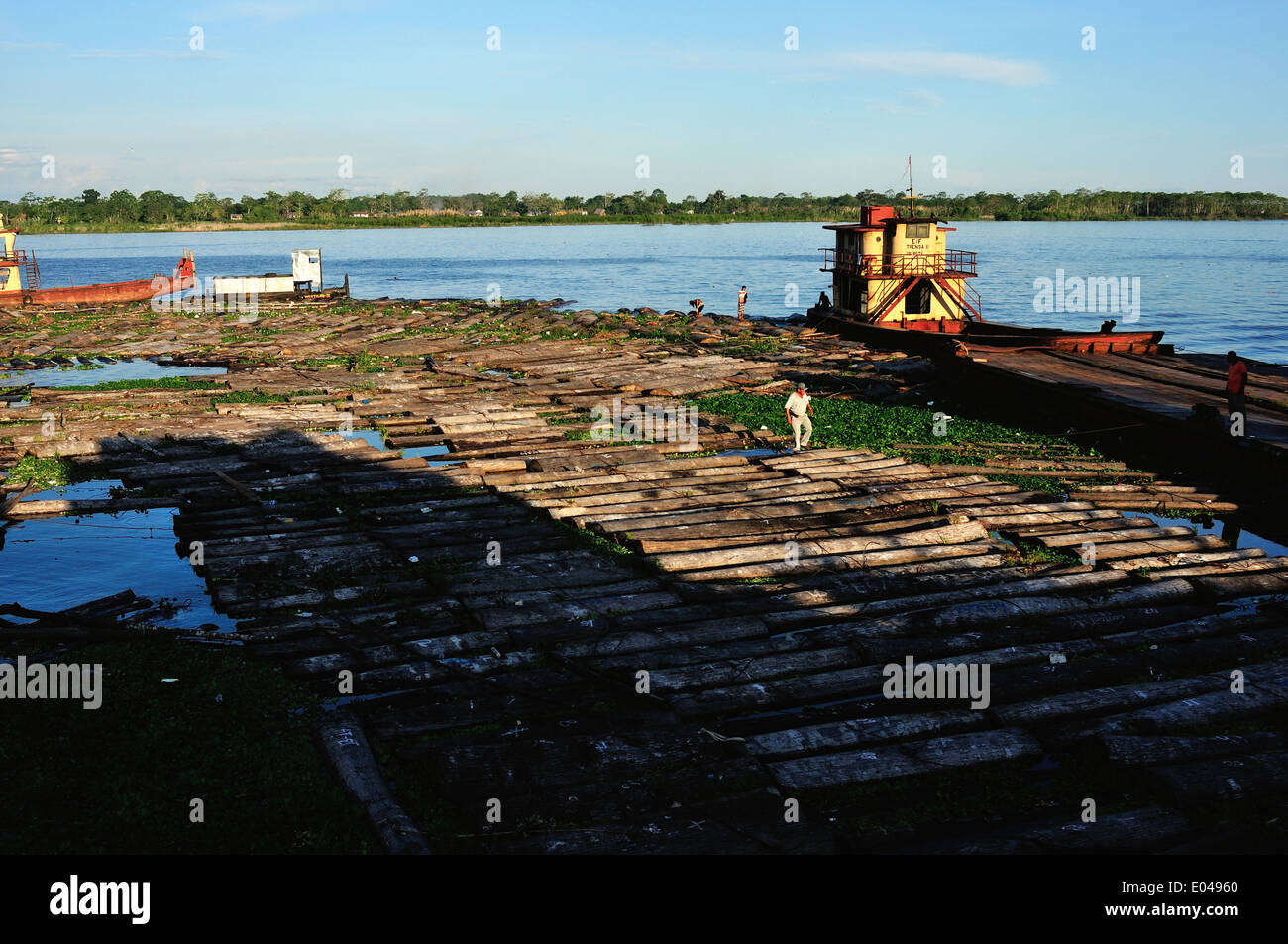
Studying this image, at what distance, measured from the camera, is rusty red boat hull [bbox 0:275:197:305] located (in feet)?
169

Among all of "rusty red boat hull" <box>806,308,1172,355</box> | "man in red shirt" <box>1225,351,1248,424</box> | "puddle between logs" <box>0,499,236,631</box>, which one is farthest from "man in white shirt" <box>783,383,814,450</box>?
"puddle between logs" <box>0,499,236,631</box>

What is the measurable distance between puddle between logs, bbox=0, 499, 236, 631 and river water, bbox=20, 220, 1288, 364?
4473 cm

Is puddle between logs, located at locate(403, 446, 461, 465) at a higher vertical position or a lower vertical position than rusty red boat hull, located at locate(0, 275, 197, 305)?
lower

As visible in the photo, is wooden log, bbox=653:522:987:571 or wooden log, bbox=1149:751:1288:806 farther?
wooden log, bbox=653:522:987:571

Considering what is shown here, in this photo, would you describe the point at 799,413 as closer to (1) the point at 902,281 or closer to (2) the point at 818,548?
(2) the point at 818,548

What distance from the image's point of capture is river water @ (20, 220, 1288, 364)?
60.7m

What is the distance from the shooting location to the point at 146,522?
1630cm

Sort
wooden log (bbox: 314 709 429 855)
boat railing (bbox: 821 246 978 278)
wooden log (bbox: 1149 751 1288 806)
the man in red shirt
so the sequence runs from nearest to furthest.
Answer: wooden log (bbox: 314 709 429 855)
wooden log (bbox: 1149 751 1288 806)
the man in red shirt
boat railing (bbox: 821 246 978 278)

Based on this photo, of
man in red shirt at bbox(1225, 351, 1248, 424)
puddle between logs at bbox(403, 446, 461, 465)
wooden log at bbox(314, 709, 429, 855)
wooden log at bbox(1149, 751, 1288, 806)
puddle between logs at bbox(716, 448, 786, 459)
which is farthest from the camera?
puddle between logs at bbox(403, 446, 461, 465)

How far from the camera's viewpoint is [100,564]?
569 inches

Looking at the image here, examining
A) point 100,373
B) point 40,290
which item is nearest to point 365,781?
point 100,373

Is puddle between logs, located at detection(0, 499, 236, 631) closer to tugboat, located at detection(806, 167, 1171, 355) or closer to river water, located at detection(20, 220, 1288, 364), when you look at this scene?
tugboat, located at detection(806, 167, 1171, 355)

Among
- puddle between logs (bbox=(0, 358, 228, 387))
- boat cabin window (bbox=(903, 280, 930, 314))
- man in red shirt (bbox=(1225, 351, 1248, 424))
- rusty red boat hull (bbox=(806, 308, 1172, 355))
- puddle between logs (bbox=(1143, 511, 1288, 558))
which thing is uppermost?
boat cabin window (bbox=(903, 280, 930, 314))

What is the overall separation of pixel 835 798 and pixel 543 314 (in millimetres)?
42086
